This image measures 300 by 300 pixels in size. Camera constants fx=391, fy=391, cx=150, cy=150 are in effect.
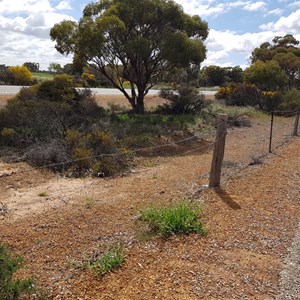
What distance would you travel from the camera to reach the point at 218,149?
23.8 feet

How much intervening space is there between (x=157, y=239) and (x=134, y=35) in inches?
538

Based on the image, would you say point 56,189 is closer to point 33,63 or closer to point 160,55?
→ point 160,55

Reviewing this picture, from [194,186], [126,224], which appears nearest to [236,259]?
[126,224]

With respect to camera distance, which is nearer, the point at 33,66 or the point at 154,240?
the point at 154,240

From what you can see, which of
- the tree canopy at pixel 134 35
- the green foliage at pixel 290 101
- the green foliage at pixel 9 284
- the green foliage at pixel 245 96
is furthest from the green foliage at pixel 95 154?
the green foliage at pixel 245 96

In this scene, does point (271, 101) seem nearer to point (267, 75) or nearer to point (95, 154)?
point (267, 75)

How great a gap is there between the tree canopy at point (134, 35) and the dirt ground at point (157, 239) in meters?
7.42

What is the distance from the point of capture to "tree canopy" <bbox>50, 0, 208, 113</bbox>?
1527 cm

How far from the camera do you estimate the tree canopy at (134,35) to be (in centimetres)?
1527

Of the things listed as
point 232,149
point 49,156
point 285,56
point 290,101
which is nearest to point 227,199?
point 49,156

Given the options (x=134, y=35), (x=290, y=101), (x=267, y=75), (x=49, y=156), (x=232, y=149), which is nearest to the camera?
(x=49, y=156)

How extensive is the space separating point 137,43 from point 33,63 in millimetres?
72610

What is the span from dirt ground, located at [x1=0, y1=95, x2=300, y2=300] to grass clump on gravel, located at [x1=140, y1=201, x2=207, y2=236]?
157 millimetres

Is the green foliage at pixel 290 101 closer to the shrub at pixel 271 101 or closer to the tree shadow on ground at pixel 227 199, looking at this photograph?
the shrub at pixel 271 101
